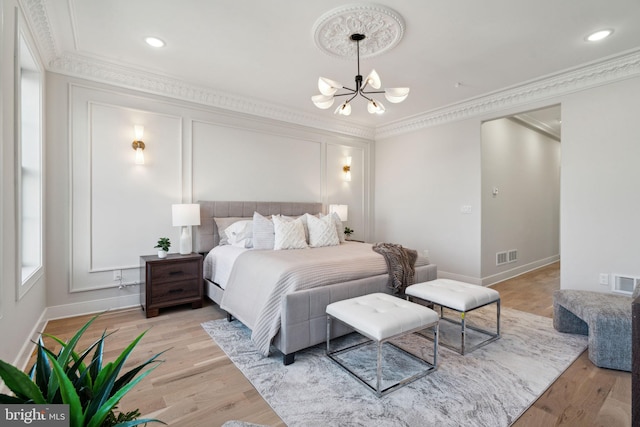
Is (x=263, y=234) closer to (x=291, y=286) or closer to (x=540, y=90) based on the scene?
(x=291, y=286)

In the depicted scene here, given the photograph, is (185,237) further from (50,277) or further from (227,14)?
(227,14)

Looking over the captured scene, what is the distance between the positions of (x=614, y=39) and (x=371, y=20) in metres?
2.29

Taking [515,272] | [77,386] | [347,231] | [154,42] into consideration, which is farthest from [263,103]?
[515,272]

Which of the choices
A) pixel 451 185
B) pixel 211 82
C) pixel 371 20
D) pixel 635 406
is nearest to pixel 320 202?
pixel 451 185

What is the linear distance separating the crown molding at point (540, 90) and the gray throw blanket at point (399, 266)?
2541 mm

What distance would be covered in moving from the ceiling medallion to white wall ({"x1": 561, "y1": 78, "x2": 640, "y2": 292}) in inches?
95.9

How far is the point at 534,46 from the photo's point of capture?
283cm

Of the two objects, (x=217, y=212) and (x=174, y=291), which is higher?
(x=217, y=212)

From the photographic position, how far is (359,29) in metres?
2.54

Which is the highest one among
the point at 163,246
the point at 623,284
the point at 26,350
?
the point at 163,246

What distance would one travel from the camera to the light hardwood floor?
1695mm

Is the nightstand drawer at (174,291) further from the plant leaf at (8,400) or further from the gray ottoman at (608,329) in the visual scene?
the gray ottoman at (608,329)

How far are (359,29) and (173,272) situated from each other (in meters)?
3.01

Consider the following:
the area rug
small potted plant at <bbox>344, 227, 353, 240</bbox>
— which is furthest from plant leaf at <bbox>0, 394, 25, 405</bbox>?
small potted plant at <bbox>344, 227, 353, 240</bbox>
